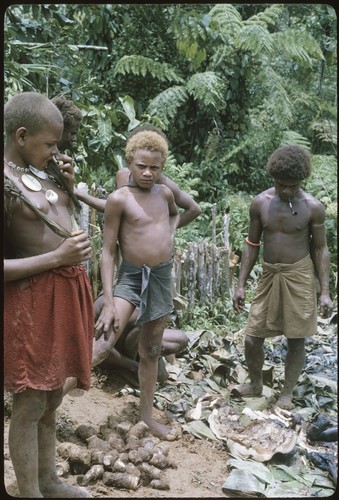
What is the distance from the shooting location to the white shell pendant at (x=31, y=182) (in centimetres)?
180

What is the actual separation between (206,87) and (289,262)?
14.6 feet

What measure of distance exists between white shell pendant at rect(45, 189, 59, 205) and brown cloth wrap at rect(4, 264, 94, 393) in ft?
0.74

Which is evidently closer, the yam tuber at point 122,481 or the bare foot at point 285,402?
the yam tuber at point 122,481

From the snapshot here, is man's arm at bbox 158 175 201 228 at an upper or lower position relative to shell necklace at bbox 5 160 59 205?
lower

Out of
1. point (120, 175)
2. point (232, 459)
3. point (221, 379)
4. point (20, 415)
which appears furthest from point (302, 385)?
point (20, 415)

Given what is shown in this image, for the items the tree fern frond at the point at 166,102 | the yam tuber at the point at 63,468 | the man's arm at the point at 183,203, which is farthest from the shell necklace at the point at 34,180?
the tree fern frond at the point at 166,102

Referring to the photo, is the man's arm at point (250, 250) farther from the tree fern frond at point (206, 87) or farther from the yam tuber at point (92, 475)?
the tree fern frond at point (206, 87)

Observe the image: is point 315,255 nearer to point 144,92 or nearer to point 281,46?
Answer: point 281,46

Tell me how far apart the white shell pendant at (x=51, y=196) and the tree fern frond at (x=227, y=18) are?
19.1 ft

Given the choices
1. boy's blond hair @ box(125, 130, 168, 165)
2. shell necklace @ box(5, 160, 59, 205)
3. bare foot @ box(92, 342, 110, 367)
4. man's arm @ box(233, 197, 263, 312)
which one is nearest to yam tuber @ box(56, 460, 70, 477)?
bare foot @ box(92, 342, 110, 367)

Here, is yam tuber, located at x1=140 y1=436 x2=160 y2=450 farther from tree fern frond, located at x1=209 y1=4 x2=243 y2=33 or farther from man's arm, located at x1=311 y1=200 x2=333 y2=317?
tree fern frond, located at x1=209 y1=4 x2=243 y2=33

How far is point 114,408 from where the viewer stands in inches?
122

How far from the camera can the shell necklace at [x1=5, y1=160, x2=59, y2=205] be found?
179cm

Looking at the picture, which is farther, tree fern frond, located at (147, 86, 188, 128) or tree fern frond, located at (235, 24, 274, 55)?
tree fern frond, located at (147, 86, 188, 128)
